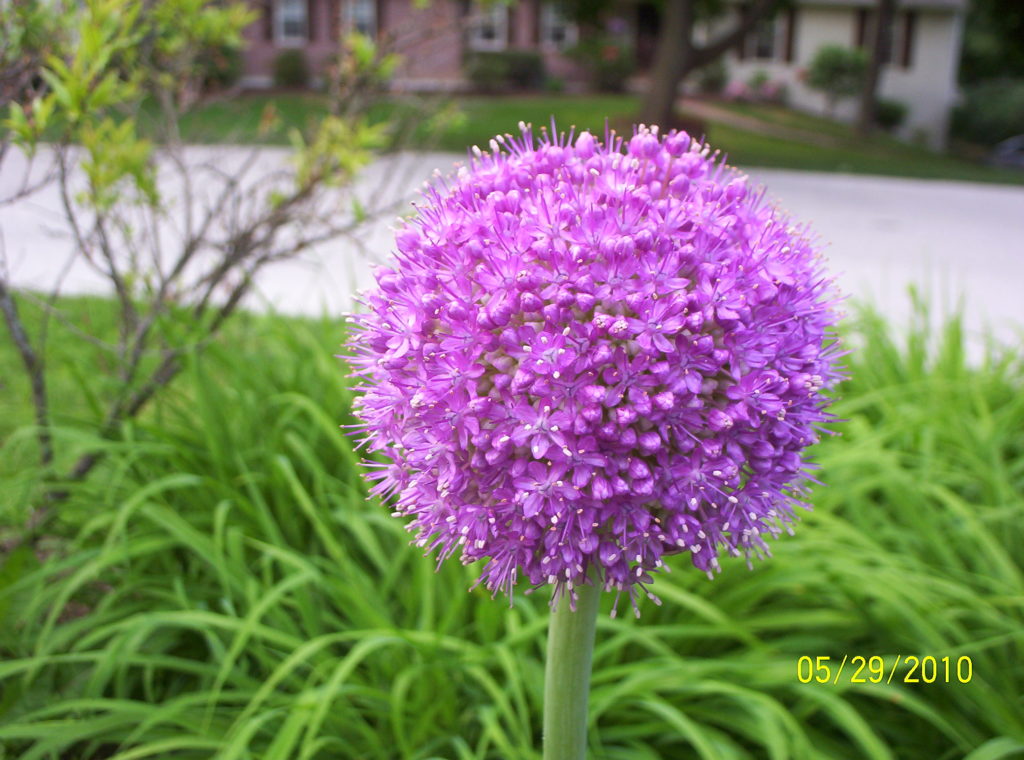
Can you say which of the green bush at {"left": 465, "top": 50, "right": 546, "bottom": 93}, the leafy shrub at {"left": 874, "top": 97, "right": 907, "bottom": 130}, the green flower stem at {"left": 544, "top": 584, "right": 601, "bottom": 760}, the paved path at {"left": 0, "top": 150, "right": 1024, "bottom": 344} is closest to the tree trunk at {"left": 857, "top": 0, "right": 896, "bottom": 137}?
the leafy shrub at {"left": 874, "top": 97, "right": 907, "bottom": 130}

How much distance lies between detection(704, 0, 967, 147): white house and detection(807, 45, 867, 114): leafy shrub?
4.85 ft

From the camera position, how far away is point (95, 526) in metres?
2.44

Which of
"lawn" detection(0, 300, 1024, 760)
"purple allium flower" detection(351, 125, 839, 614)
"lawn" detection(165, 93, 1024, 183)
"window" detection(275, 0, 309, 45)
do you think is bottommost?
"lawn" detection(0, 300, 1024, 760)

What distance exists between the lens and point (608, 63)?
2723 centimetres

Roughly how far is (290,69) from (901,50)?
71.5ft

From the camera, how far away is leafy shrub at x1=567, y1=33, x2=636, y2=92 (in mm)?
26547

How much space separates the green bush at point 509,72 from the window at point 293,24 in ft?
20.6

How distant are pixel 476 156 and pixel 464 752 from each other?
132cm

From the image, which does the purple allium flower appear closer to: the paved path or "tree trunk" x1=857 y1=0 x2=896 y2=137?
the paved path

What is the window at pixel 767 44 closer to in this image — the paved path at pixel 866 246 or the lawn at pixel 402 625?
the paved path at pixel 866 246

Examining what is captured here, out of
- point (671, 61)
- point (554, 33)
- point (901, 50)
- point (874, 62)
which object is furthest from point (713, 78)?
point (671, 61)

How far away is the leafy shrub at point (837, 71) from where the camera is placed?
2831cm

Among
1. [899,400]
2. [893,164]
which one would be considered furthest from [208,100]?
[893,164]

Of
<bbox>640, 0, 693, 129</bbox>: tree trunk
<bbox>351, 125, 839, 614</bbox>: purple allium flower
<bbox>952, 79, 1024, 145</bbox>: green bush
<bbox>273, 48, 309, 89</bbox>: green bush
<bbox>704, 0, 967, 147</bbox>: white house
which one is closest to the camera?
<bbox>351, 125, 839, 614</bbox>: purple allium flower
